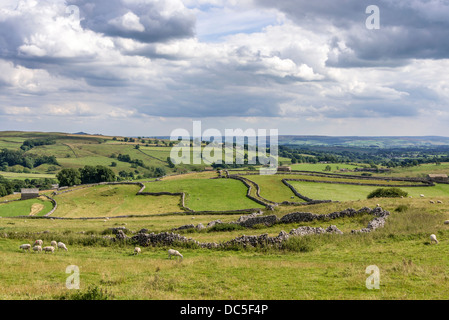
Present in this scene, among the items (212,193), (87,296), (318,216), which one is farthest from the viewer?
(212,193)

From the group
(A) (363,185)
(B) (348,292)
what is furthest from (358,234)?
(A) (363,185)

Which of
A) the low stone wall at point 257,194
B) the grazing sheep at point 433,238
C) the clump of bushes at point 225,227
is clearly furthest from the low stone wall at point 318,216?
the low stone wall at point 257,194

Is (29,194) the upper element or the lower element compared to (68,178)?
lower

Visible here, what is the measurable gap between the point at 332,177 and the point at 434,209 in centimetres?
6245

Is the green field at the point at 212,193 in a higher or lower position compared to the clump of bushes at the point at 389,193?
lower

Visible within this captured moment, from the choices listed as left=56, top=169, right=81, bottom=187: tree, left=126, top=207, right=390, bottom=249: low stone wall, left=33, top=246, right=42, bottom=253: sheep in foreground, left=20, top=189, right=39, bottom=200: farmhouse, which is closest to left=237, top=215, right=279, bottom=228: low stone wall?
left=126, top=207, right=390, bottom=249: low stone wall

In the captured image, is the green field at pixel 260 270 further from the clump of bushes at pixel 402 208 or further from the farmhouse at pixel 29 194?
the farmhouse at pixel 29 194

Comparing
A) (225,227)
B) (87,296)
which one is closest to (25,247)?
(87,296)

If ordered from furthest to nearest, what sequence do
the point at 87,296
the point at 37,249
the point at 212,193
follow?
the point at 212,193
the point at 37,249
the point at 87,296

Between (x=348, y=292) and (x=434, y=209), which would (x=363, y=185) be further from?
(x=348, y=292)

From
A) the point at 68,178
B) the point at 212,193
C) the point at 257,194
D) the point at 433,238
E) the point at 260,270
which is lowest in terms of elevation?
the point at 68,178

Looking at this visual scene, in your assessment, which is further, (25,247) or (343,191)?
(343,191)

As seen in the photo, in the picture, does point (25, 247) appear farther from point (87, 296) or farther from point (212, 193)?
point (212, 193)

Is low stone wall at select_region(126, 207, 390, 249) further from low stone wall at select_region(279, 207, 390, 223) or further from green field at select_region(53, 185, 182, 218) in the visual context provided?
green field at select_region(53, 185, 182, 218)
